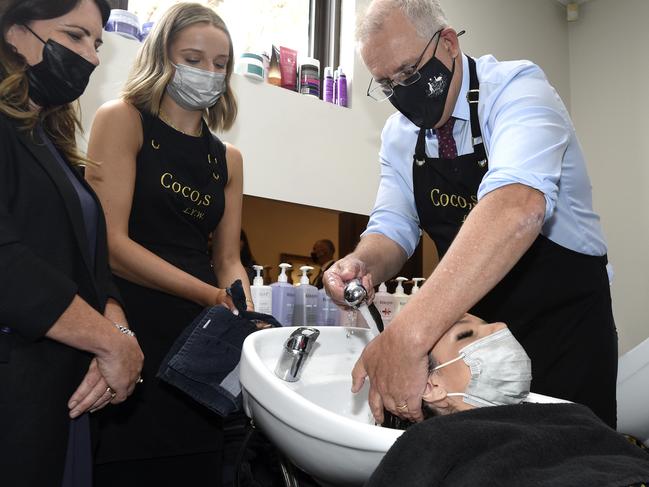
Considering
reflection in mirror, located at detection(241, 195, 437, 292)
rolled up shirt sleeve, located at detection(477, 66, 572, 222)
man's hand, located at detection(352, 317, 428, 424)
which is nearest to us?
man's hand, located at detection(352, 317, 428, 424)

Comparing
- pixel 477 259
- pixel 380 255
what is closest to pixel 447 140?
pixel 380 255

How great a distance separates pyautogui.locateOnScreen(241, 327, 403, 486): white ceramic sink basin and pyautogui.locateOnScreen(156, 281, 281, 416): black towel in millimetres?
145

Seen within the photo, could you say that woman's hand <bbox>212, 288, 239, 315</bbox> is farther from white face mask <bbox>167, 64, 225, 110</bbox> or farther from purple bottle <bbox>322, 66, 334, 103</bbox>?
purple bottle <bbox>322, 66, 334, 103</bbox>

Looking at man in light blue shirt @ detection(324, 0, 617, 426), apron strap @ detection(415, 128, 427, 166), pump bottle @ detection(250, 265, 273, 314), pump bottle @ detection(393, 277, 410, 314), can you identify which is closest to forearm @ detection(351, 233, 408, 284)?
man in light blue shirt @ detection(324, 0, 617, 426)

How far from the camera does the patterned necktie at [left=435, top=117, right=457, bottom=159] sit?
1.44m

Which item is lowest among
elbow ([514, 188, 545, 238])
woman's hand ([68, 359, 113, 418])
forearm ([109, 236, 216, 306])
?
woman's hand ([68, 359, 113, 418])

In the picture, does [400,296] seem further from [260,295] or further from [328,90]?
[328,90]

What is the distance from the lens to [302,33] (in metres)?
2.74

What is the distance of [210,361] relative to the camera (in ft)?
4.04

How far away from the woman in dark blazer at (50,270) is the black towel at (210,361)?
0.10 meters

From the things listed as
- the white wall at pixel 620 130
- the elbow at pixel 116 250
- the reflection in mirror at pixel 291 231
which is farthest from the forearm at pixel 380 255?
the white wall at pixel 620 130

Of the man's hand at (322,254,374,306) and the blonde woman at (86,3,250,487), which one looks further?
the blonde woman at (86,3,250,487)

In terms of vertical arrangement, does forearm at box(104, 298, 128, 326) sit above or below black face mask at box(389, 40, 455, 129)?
below

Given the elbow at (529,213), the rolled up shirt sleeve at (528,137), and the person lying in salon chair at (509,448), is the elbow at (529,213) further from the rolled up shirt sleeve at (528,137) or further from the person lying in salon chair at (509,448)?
the person lying in salon chair at (509,448)
